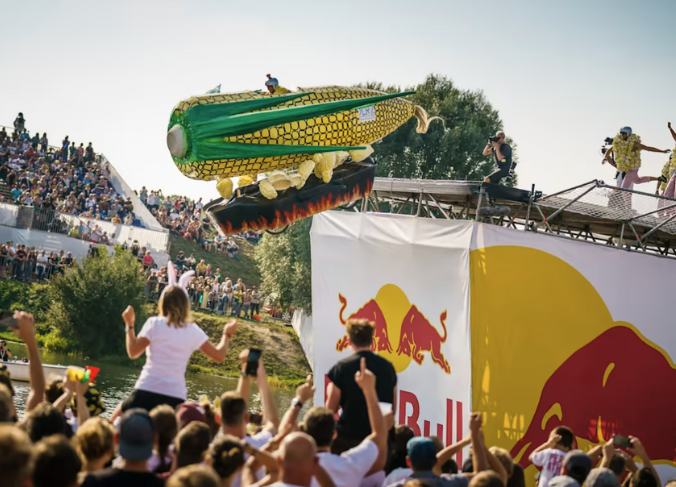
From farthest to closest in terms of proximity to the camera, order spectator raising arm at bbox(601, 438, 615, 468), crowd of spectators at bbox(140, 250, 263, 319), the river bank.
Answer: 1. crowd of spectators at bbox(140, 250, 263, 319)
2. the river bank
3. spectator raising arm at bbox(601, 438, 615, 468)

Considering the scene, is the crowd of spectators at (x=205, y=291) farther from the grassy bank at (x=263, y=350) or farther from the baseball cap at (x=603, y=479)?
the baseball cap at (x=603, y=479)

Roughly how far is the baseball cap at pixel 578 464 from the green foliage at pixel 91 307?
21.3 m

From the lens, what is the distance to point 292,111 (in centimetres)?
777

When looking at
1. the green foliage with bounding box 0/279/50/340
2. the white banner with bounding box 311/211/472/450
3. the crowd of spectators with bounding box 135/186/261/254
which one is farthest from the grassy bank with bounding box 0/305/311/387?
the white banner with bounding box 311/211/472/450

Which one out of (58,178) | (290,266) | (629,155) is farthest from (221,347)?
(58,178)

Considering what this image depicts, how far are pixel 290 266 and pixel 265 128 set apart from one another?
69.6 ft

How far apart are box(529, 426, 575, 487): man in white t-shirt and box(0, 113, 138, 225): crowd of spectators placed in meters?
24.9

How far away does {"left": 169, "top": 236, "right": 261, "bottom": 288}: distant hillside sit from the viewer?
34.4 meters

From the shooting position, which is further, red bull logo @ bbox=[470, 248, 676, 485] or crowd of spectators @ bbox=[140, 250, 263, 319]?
crowd of spectators @ bbox=[140, 250, 263, 319]

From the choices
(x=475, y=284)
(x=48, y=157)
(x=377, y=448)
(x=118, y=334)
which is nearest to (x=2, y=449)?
(x=377, y=448)

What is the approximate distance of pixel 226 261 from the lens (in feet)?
121

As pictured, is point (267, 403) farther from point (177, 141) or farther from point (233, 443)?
point (177, 141)

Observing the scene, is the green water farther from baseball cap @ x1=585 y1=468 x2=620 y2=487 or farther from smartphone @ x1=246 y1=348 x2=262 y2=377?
baseball cap @ x1=585 y1=468 x2=620 y2=487

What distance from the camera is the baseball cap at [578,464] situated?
4.72 metres
